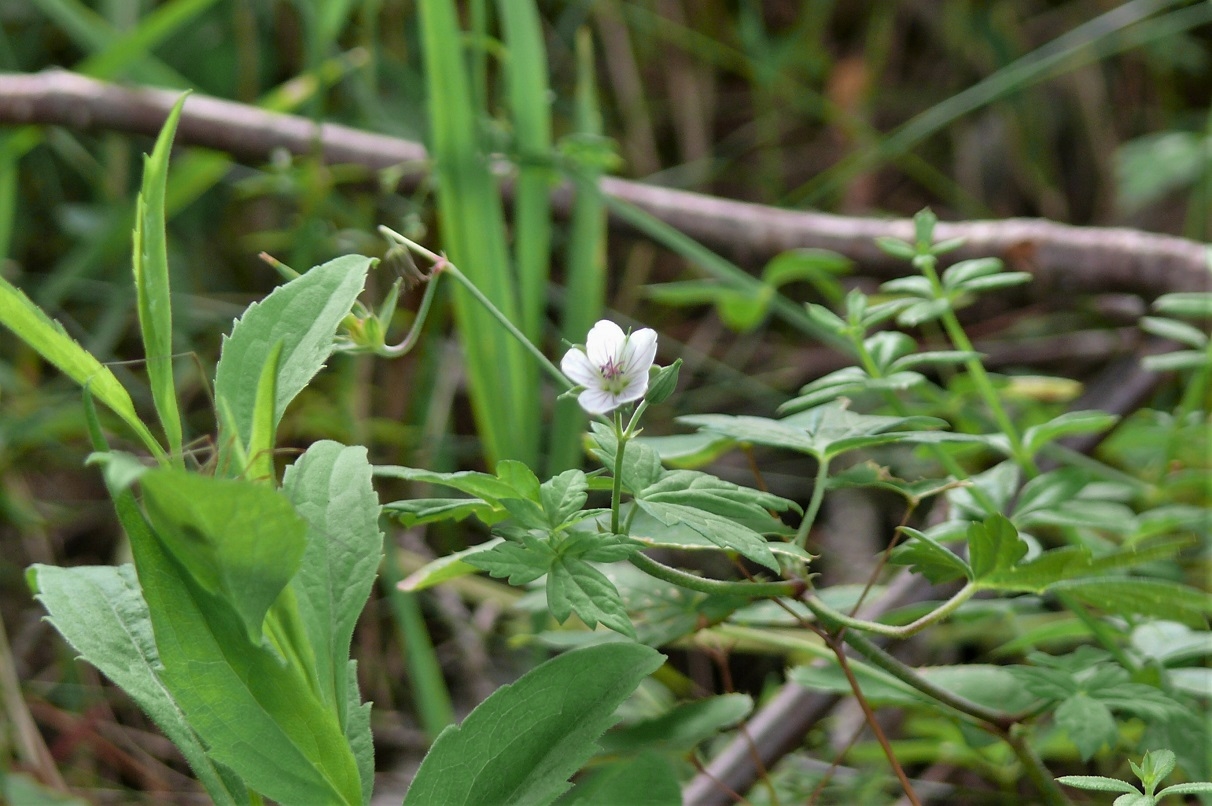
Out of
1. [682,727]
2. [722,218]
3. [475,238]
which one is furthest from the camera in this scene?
[722,218]

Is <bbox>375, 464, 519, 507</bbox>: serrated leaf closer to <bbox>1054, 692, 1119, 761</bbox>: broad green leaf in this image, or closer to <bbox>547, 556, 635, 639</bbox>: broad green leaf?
<bbox>547, 556, 635, 639</bbox>: broad green leaf

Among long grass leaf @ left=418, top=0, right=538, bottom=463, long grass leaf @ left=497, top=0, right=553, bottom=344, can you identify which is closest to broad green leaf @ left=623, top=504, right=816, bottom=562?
long grass leaf @ left=418, top=0, right=538, bottom=463

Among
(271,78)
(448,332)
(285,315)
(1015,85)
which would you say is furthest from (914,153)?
(285,315)

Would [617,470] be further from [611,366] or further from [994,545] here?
[994,545]

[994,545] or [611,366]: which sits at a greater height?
[611,366]

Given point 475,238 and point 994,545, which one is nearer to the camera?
point 994,545

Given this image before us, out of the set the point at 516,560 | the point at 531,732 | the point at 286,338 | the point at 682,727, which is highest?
the point at 286,338

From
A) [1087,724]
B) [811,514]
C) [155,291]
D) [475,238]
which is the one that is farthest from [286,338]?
[475,238]
